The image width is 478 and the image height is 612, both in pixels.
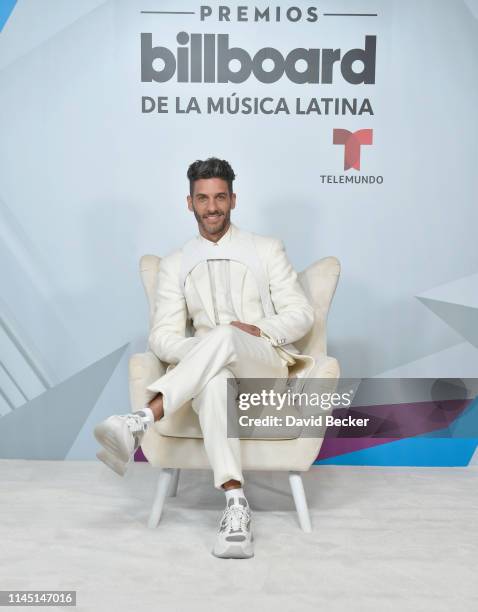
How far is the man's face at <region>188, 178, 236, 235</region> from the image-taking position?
3.20 metres

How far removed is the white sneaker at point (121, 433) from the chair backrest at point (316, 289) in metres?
0.70

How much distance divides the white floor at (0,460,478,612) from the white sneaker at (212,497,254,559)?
0.03m

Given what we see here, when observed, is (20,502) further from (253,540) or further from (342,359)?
(342,359)

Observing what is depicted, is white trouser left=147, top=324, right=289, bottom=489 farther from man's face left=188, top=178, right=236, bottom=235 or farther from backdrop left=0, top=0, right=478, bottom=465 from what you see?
backdrop left=0, top=0, right=478, bottom=465

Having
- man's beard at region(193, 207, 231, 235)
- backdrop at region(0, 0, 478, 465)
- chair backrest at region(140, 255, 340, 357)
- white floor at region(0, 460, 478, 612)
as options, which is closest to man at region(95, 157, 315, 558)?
man's beard at region(193, 207, 231, 235)

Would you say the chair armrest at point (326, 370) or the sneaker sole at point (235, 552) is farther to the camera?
the chair armrest at point (326, 370)

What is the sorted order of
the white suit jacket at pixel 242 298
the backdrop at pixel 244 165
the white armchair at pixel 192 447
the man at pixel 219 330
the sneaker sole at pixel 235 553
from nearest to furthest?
the sneaker sole at pixel 235 553, the man at pixel 219 330, the white armchair at pixel 192 447, the white suit jacket at pixel 242 298, the backdrop at pixel 244 165

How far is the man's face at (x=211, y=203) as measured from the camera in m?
3.20

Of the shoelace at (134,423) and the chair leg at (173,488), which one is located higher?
the shoelace at (134,423)

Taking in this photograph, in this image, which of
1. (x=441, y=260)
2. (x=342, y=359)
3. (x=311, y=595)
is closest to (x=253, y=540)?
(x=311, y=595)

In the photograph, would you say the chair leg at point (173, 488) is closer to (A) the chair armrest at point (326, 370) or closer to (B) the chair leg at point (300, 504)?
(B) the chair leg at point (300, 504)

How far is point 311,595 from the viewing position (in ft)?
7.70

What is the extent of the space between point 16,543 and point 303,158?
2.14 m

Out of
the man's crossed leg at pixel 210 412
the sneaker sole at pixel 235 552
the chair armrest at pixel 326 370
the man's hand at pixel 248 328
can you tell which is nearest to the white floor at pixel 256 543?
the sneaker sole at pixel 235 552
